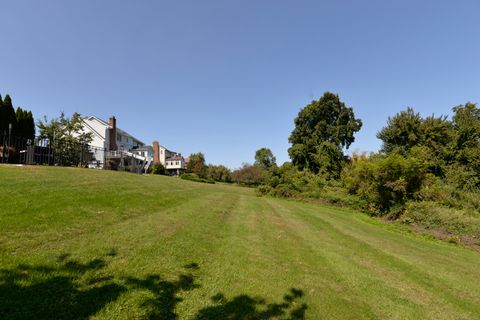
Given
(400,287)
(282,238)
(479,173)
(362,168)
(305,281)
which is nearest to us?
(305,281)

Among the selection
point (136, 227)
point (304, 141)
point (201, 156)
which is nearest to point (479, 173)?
point (304, 141)

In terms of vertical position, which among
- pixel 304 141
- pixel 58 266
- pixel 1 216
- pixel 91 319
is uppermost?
pixel 304 141

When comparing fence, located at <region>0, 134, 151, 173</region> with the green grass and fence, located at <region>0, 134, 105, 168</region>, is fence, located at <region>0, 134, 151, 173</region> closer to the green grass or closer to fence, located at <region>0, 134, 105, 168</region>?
fence, located at <region>0, 134, 105, 168</region>

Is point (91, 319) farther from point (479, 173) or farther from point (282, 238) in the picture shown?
point (479, 173)

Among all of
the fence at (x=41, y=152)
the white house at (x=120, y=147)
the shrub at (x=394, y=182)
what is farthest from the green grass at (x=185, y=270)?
the white house at (x=120, y=147)

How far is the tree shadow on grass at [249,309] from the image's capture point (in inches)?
137

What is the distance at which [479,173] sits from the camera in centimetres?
2594

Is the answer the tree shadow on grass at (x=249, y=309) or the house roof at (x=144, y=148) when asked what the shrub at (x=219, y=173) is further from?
the tree shadow on grass at (x=249, y=309)

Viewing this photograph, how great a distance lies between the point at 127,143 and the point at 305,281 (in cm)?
5187

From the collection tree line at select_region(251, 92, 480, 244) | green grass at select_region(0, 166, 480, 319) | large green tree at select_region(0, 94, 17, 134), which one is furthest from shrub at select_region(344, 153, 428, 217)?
large green tree at select_region(0, 94, 17, 134)

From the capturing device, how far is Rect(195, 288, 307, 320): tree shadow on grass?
3.48 meters

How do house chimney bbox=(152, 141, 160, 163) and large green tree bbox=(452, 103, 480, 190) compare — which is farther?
house chimney bbox=(152, 141, 160, 163)

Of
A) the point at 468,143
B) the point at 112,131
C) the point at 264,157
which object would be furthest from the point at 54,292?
the point at 264,157

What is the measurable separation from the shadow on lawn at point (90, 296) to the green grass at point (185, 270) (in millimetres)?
15
